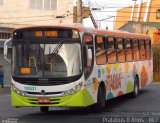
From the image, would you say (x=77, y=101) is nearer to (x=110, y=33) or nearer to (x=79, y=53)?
(x=79, y=53)

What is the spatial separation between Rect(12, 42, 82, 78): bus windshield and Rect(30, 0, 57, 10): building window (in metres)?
23.8

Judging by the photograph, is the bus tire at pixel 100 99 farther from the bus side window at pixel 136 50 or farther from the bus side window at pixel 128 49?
the bus side window at pixel 136 50

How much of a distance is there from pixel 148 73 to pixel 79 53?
10.3 metres

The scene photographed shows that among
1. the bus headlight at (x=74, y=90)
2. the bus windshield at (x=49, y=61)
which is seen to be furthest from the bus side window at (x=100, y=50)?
the bus headlight at (x=74, y=90)

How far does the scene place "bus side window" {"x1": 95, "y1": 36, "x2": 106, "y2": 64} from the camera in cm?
1622


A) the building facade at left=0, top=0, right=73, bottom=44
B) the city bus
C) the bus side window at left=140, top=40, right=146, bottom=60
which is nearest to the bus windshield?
the city bus

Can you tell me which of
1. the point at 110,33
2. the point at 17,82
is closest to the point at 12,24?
the point at 110,33

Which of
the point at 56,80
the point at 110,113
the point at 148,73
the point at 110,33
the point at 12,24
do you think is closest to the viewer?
the point at 56,80

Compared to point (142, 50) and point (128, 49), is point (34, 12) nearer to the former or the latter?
point (142, 50)

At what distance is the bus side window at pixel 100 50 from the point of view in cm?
1622

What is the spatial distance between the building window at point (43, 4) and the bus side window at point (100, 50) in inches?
870

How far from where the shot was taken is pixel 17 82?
48.5ft

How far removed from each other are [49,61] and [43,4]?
24.7 metres

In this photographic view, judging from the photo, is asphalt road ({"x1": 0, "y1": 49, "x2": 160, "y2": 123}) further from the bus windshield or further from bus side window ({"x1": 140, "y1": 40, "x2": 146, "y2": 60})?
bus side window ({"x1": 140, "y1": 40, "x2": 146, "y2": 60})
